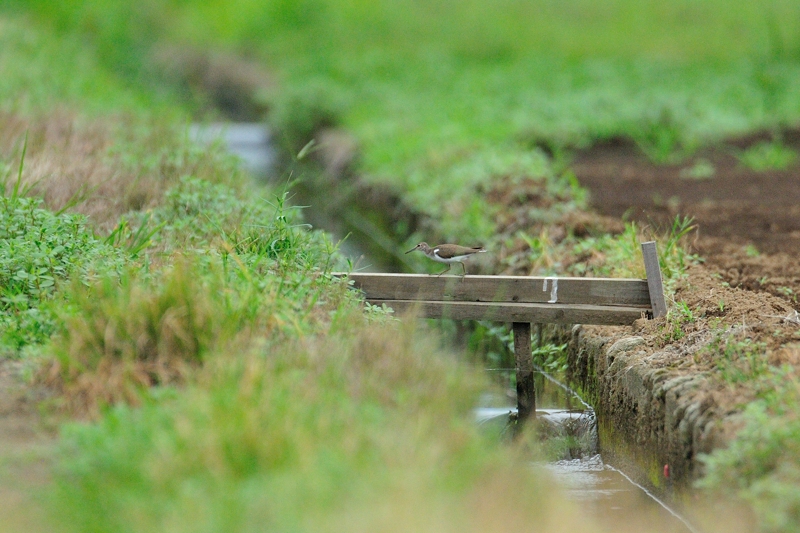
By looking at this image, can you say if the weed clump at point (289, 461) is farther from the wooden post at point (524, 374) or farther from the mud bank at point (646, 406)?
the wooden post at point (524, 374)

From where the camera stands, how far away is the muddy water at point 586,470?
231 inches

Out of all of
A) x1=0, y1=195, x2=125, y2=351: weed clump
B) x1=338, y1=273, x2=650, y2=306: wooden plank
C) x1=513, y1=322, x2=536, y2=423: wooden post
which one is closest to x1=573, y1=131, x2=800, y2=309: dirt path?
x1=338, y1=273, x2=650, y2=306: wooden plank

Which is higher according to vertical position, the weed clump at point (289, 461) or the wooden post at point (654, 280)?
the wooden post at point (654, 280)

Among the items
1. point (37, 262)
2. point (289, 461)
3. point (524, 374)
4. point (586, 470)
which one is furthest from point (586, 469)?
point (37, 262)

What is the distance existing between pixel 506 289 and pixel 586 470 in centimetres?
140

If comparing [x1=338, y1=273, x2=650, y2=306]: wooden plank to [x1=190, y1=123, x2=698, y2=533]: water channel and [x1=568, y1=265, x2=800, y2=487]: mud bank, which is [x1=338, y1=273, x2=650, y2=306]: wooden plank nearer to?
[x1=568, y1=265, x2=800, y2=487]: mud bank

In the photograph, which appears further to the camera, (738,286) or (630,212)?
(630,212)

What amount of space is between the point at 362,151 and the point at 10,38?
7681 mm

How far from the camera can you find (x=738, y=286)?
7949 mm

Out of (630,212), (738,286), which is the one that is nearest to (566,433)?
(738,286)

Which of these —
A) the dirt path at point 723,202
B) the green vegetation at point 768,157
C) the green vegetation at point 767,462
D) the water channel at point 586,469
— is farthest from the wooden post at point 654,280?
the green vegetation at point 768,157

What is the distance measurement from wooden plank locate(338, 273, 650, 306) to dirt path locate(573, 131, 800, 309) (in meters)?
1.24

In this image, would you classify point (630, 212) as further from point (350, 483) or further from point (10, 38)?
point (10, 38)

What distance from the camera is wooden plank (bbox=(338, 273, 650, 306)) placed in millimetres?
7344
